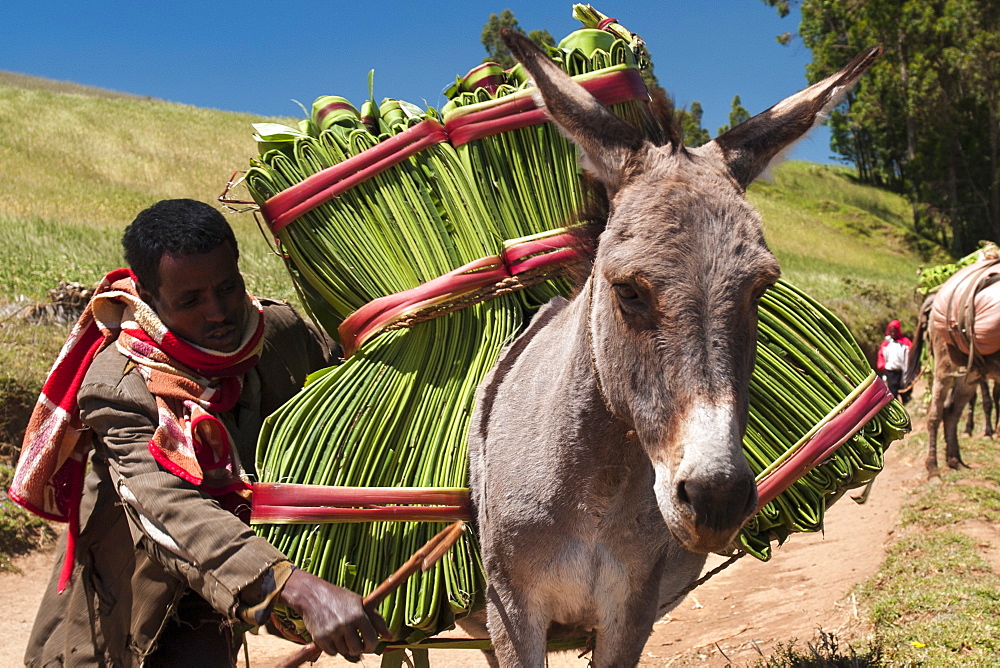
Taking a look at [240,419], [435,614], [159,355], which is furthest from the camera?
[240,419]

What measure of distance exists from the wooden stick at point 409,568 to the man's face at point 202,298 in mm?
1096

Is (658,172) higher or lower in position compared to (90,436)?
higher

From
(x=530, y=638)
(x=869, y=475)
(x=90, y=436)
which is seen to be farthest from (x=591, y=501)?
(x=90, y=436)

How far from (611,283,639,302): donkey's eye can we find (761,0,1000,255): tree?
33615 mm

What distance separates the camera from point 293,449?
2.67 meters

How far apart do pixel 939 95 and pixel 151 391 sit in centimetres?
3779

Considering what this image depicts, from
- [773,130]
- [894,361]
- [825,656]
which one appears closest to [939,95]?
[894,361]

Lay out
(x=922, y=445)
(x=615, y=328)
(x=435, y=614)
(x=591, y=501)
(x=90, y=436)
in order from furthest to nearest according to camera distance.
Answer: (x=922, y=445) < (x=90, y=436) < (x=435, y=614) < (x=591, y=501) < (x=615, y=328)

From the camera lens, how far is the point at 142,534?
255 cm

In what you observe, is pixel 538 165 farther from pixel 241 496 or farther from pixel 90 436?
pixel 90 436

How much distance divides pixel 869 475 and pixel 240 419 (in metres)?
2.36

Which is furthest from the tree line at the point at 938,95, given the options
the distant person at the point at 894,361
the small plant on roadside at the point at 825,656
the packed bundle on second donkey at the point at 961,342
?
the small plant on roadside at the point at 825,656

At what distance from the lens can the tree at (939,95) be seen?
1196 inches

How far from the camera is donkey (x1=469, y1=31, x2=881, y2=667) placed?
1.79m
